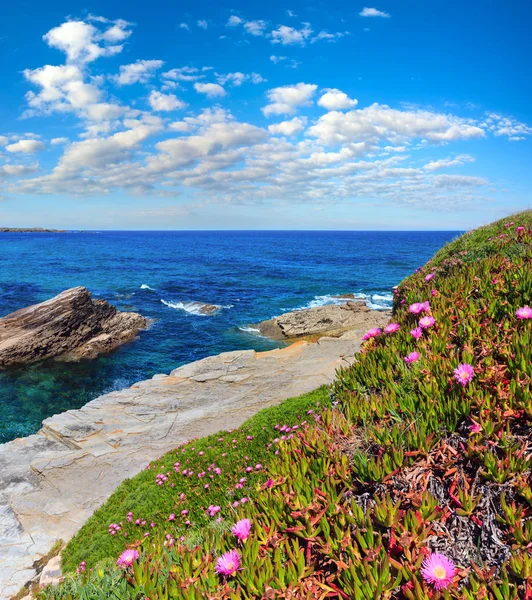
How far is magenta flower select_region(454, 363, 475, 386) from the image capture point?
321 cm

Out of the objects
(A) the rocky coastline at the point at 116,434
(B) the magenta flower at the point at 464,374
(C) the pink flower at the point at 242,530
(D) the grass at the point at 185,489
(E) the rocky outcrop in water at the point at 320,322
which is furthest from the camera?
(E) the rocky outcrop in water at the point at 320,322

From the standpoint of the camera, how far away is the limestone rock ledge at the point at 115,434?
994 centimetres

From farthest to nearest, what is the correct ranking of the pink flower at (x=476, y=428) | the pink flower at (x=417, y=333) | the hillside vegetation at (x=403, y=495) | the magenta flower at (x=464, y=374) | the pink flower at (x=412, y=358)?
the pink flower at (x=417, y=333) → the pink flower at (x=412, y=358) → the magenta flower at (x=464, y=374) → the pink flower at (x=476, y=428) → the hillside vegetation at (x=403, y=495)

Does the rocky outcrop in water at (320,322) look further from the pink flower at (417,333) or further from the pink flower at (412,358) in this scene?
the pink flower at (412,358)

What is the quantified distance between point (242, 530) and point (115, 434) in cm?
1272

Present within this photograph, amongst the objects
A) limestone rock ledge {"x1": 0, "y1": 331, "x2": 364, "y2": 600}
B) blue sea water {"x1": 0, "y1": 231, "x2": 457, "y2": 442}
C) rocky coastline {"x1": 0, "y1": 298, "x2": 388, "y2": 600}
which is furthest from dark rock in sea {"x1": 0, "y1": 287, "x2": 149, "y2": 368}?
limestone rock ledge {"x1": 0, "y1": 331, "x2": 364, "y2": 600}

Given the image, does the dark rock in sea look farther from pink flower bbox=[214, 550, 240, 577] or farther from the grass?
pink flower bbox=[214, 550, 240, 577]

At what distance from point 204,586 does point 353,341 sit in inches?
709

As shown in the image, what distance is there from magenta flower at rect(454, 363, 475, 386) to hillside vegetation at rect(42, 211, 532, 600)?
0.01 metres

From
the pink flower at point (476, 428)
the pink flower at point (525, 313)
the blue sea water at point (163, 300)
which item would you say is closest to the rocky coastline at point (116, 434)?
the blue sea water at point (163, 300)

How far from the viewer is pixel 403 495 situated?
107 inches

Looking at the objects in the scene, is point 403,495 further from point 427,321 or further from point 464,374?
point 427,321

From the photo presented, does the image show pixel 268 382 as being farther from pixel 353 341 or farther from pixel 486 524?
pixel 486 524

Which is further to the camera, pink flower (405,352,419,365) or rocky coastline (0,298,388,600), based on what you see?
rocky coastline (0,298,388,600)
